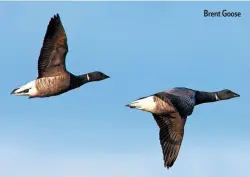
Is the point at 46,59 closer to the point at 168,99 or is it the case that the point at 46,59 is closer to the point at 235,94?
the point at 168,99

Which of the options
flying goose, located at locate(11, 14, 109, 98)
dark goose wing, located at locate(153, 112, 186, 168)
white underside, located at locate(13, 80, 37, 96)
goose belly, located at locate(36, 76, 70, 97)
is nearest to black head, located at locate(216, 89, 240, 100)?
dark goose wing, located at locate(153, 112, 186, 168)

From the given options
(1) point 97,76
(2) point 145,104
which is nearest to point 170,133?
(2) point 145,104

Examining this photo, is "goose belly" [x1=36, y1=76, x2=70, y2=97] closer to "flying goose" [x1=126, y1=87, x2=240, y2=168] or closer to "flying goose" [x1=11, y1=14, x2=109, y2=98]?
"flying goose" [x1=11, y1=14, x2=109, y2=98]

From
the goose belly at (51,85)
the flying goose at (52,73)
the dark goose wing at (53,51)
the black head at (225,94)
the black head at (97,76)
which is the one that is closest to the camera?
the dark goose wing at (53,51)

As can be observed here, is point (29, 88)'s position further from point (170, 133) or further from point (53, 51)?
point (170, 133)

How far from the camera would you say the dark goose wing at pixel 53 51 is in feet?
74.0

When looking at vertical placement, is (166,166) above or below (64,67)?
below

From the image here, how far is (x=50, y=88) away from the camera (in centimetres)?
2295

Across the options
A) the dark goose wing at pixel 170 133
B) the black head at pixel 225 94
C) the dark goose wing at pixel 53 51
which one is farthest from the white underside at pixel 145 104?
the black head at pixel 225 94

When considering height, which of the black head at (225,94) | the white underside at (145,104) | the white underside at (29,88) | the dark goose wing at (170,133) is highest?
the white underside at (29,88)

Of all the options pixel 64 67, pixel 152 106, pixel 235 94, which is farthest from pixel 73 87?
pixel 235 94

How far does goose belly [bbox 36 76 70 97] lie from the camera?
75.1 ft

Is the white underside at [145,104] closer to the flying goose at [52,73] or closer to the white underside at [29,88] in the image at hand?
the flying goose at [52,73]

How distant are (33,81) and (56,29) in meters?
1.35
